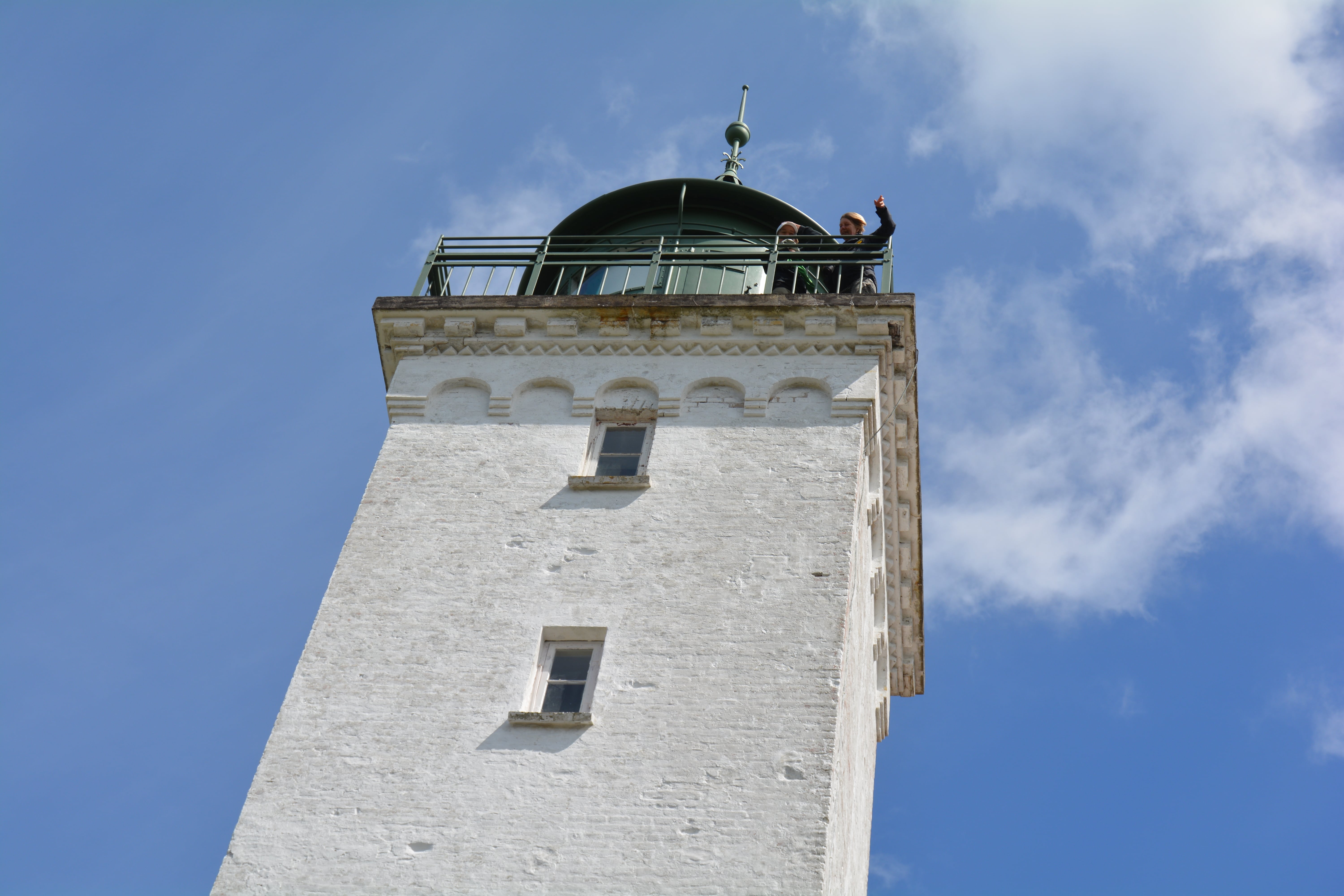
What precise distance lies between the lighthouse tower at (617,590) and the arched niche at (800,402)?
4 centimetres

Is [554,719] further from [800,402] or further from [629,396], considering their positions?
[800,402]

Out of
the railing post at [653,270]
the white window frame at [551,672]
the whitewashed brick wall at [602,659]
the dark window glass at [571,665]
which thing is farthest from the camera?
the railing post at [653,270]

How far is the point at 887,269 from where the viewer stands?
842 inches

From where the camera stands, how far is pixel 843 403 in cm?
1950

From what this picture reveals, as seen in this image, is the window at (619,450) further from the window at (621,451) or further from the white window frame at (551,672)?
the white window frame at (551,672)

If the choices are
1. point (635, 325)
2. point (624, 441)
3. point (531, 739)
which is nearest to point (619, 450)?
point (624, 441)

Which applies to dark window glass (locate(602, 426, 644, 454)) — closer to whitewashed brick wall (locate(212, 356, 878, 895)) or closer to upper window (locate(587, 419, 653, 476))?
upper window (locate(587, 419, 653, 476))

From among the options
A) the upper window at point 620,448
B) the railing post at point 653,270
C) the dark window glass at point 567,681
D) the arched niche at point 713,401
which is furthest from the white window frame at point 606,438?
the dark window glass at point 567,681

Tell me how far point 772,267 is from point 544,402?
391 cm

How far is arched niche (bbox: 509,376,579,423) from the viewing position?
782 inches

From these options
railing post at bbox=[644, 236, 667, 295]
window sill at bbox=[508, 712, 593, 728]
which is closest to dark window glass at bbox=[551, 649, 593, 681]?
window sill at bbox=[508, 712, 593, 728]

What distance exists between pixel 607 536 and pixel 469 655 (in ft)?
7.14

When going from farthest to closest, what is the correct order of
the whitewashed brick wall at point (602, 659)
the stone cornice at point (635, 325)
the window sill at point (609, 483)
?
the stone cornice at point (635, 325), the window sill at point (609, 483), the whitewashed brick wall at point (602, 659)

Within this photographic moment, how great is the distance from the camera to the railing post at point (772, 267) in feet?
71.7
